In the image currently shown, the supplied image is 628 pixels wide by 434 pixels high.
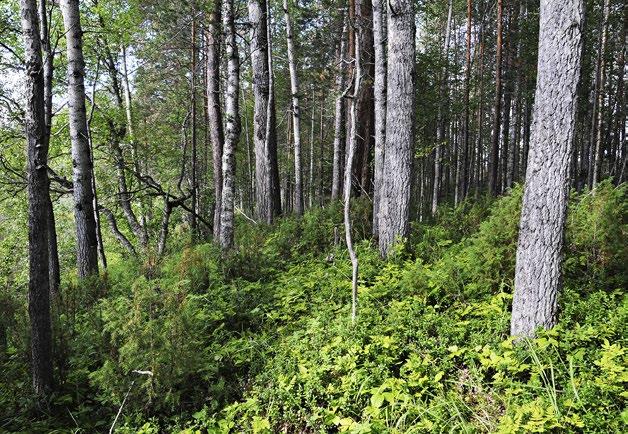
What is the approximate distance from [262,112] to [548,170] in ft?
26.5

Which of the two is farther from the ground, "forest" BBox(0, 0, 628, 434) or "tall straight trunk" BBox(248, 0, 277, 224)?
"tall straight trunk" BBox(248, 0, 277, 224)

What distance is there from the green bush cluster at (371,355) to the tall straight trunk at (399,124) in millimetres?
761

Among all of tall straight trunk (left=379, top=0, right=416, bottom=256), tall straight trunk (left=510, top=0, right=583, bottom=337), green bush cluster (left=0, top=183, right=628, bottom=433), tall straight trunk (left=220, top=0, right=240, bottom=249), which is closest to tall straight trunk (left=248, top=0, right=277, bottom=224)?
tall straight trunk (left=220, top=0, right=240, bottom=249)

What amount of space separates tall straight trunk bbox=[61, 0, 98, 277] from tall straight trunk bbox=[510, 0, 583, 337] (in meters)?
7.37

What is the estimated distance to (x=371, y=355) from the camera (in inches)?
157

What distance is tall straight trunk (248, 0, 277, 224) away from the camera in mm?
9511

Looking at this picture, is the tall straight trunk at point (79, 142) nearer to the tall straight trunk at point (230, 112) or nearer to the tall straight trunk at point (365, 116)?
the tall straight trunk at point (230, 112)

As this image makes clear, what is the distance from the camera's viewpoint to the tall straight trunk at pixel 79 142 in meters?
7.14

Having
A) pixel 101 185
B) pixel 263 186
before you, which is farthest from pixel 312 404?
pixel 101 185

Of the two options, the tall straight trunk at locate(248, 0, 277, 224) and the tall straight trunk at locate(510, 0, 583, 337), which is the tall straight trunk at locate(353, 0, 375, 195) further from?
the tall straight trunk at locate(510, 0, 583, 337)

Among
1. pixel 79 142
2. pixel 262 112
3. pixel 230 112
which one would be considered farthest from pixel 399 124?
pixel 79 142

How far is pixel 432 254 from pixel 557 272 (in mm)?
2570

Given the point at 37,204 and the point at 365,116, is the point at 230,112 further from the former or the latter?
the point at 365,116

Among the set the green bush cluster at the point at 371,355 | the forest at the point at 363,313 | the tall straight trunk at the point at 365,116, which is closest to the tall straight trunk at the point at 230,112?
the forest at the point at 363,313
